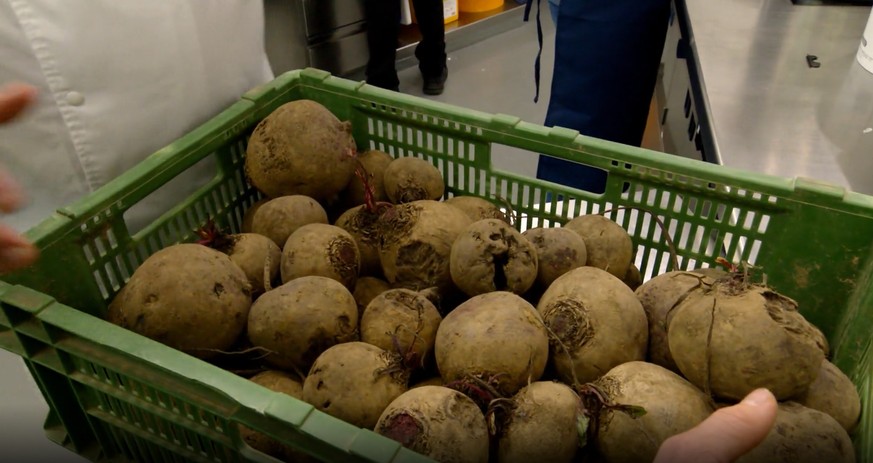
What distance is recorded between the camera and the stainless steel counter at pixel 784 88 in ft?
4.51

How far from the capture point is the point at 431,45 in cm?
333

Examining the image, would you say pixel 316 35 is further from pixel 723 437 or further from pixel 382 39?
pixel 723 437

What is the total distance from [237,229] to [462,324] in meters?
0.65

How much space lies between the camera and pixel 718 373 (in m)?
0.87

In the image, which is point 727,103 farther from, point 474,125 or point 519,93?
point 519,93

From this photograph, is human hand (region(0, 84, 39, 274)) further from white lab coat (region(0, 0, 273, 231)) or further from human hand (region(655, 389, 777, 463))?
human hand (region(655, 389, 777, 463))

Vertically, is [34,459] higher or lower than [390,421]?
lower

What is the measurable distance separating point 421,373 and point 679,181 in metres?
0.53

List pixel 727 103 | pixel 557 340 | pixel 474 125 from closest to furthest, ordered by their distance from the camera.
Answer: pixel 557 340 → pixel 474 125 → pixel 727 103

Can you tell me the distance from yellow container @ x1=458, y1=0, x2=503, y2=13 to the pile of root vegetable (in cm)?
296

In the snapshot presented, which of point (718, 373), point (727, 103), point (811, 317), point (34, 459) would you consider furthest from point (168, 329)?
point (727, 103)

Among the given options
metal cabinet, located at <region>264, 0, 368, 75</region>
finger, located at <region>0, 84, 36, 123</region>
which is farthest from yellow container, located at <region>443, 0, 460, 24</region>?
finger, located at <region>0, 84, 36, 123</region>

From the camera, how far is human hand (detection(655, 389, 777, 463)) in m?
0.60

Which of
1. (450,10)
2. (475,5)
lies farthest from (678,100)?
(475,5)
